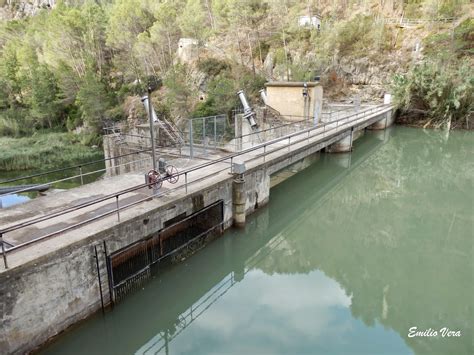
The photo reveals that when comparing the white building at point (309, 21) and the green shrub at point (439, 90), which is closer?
the green shrub at point (439, 90)

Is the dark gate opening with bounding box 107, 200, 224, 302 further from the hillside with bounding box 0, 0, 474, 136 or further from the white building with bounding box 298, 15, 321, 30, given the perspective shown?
the white building with bounding box 298, 15, 321, 30

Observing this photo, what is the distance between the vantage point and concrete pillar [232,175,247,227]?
1055 centimetres

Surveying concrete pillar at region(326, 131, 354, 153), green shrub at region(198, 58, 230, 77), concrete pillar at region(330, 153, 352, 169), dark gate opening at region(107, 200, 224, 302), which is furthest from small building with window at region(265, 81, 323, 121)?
green shrub at region(198, 58, 230, 77)

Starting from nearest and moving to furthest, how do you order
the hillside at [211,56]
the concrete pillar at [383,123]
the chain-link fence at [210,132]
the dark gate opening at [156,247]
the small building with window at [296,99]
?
the dark gate opening at [156,247] < the chain-link fence at [210,132] < the small building with window at [296,99] < the concrete pillar at [383,123] < the hillside at [211,56]

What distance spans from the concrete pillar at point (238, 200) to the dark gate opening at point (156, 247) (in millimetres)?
668

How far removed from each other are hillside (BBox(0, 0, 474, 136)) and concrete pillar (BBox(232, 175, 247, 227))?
21.1 metres

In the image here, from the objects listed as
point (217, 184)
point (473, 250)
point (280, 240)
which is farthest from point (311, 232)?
point (473, 250)

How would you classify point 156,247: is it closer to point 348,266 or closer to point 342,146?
point 348,266

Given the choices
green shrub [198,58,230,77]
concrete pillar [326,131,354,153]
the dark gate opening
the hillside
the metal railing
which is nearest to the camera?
the metal railing

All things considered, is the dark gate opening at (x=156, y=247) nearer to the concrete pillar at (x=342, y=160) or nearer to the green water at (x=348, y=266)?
the green water at (x=348, y=266)

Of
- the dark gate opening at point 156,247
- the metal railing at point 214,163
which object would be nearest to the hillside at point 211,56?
the metal railing at point 214,163

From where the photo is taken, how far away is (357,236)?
11.3m

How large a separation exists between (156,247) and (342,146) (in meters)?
15.6

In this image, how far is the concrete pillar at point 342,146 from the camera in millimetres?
20625
